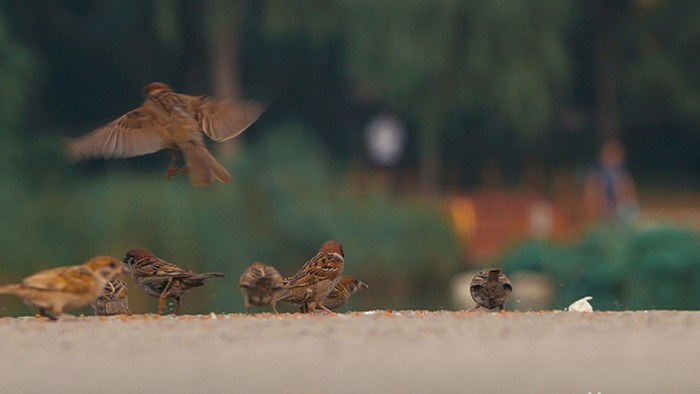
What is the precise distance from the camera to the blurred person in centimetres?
2109

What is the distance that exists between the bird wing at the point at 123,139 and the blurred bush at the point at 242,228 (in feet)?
26.7

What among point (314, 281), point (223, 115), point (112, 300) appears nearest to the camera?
point (314, 281)

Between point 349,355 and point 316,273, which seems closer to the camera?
point 349,355

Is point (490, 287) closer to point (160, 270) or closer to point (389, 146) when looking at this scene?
point (160, 270)

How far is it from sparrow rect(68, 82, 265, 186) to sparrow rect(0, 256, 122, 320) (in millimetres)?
1531

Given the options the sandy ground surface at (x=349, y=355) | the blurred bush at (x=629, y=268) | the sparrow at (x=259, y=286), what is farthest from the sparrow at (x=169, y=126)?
the blurred bush at (x=629, y=268)

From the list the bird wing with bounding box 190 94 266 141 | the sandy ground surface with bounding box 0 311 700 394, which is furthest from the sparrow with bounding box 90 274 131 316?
the bird wing with bounding box 190 94 266 141

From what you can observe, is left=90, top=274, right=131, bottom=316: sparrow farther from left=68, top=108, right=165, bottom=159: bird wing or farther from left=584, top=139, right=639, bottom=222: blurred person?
left=584, top=139, right=639, bottom=222: blurred person

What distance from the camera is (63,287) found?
715cm

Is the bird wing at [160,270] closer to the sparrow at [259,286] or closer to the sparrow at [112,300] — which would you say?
the sparrow at [112,300]

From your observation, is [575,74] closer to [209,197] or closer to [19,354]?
[209,197]

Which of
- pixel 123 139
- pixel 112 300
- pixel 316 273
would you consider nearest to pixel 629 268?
pixel 123 139

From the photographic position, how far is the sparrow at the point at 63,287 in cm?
713

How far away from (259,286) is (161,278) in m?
0.77
